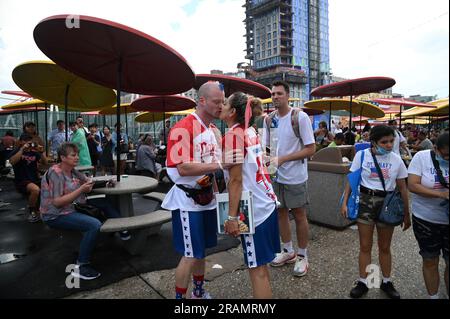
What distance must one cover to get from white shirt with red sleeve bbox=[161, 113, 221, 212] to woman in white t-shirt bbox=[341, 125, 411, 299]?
1357 millimetres

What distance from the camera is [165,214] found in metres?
3.47

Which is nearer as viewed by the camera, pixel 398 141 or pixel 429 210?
pixel 429 210

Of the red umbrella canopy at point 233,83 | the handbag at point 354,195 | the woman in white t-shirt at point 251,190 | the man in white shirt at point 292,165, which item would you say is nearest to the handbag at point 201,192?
the woman in white t-shirt at point 251,190

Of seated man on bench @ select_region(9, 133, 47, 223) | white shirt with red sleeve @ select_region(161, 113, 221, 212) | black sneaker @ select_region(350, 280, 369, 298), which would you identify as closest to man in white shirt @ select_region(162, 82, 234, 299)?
white shirt with red sleeve @ select_region(161, 113, 221, 212)

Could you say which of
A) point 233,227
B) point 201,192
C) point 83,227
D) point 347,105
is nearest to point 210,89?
point 201,192

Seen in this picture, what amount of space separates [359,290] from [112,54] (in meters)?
3.90

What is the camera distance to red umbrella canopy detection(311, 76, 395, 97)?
5.68 m

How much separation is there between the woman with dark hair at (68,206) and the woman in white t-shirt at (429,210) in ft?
9.90

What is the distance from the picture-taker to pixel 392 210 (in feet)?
7.64

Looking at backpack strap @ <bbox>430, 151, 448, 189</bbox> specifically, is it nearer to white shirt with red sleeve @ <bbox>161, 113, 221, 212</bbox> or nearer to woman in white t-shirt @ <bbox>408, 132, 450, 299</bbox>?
woman in white t-shirt @ <bbox>408, 132, 450, 299</bbox>

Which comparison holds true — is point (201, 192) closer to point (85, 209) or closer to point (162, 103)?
point (85, 209)

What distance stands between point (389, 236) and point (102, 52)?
3878 millimetres

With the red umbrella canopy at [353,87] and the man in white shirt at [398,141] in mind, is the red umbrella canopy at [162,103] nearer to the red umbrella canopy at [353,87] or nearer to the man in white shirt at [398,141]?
the red umbrella canopy at [353,87]
